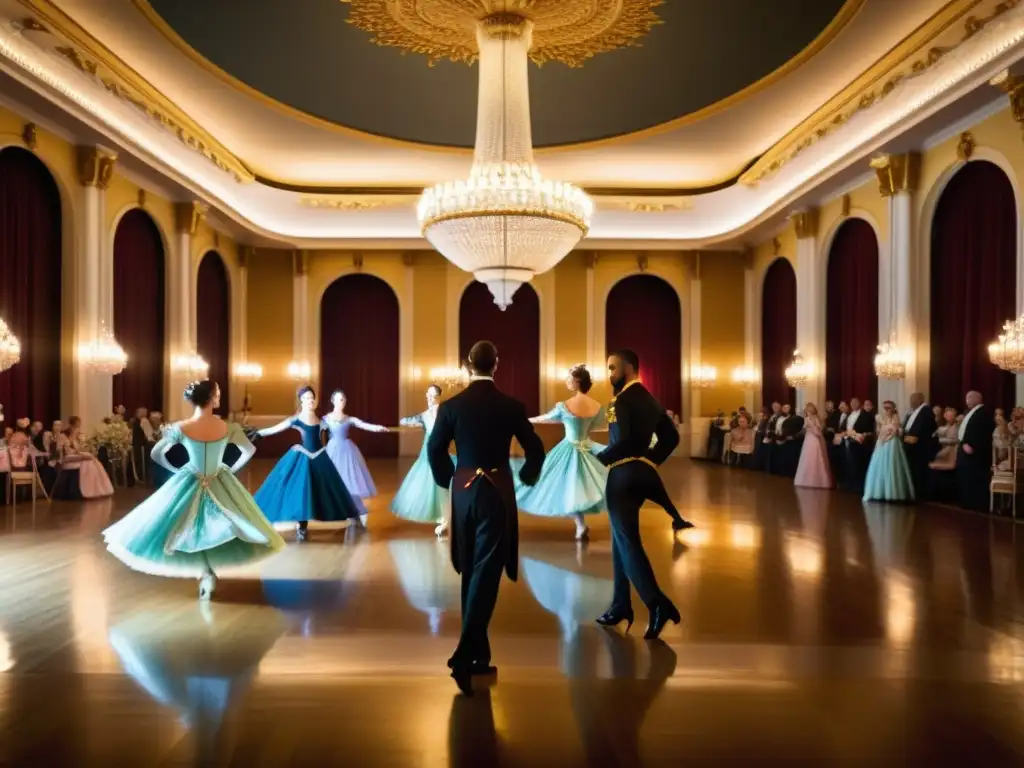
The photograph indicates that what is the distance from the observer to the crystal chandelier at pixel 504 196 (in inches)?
359

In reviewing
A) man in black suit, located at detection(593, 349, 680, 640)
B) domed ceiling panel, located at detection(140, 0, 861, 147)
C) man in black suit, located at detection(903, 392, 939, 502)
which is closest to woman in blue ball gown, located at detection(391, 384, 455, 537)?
man in black suit, located at detection(593, 349, 680, 640)

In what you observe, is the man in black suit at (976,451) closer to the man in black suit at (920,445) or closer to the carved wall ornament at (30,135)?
the man in black suit at (920,445)

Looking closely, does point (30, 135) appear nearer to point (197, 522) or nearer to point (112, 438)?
point (112, 438)

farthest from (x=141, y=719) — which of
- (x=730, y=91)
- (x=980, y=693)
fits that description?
(x=730, y=91)

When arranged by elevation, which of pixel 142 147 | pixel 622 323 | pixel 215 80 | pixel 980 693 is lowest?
pixel 980 693

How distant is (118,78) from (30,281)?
9.03 ft

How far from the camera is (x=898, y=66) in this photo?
1043 cm

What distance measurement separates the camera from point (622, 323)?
64.2ft

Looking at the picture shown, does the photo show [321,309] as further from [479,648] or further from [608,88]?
[479,648]

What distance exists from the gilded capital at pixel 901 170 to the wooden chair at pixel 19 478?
11132 millimetres

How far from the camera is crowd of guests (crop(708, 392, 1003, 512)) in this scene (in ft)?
30.8

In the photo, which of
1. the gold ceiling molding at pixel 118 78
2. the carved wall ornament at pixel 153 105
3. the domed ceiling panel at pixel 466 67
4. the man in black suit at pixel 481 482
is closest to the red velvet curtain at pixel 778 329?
the domed ceiling panel at pixel 466 67

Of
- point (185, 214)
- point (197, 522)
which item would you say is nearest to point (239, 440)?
point (197, 522)

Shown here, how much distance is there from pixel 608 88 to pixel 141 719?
10.3 metres
